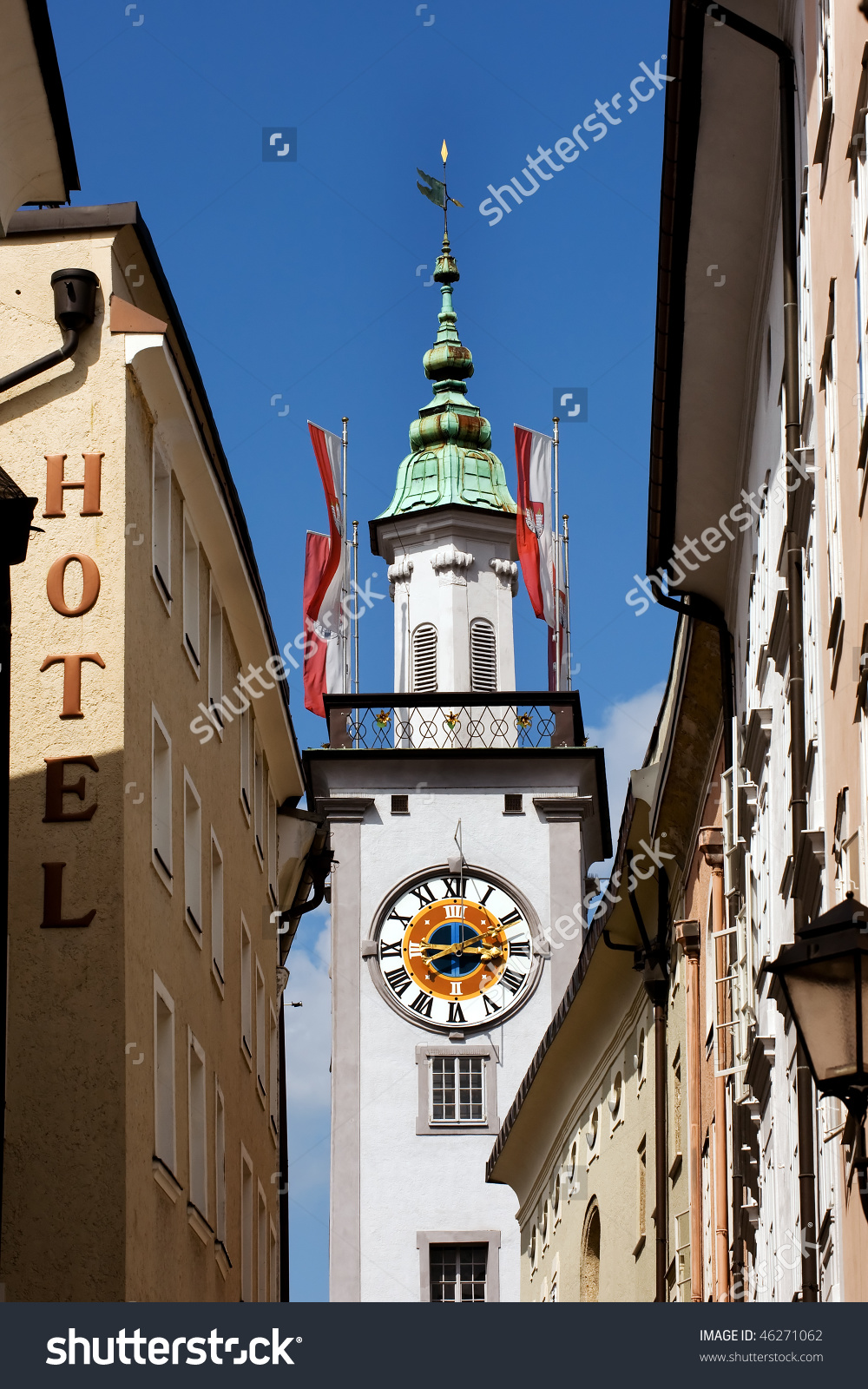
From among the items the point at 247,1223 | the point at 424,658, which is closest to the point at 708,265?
the point at 247,1223

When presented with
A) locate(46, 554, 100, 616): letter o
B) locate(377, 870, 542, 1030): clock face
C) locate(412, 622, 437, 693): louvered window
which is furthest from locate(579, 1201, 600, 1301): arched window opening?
locate(412, 622, 437, 693): louvered window

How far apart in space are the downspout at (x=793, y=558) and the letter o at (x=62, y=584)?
17.3ft

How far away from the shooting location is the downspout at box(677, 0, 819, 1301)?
47.7 feet

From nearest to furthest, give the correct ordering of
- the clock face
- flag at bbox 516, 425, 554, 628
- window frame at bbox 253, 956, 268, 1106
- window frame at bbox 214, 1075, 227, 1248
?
window frame at bbox 214, 1075, 227, 1248 → window frame at bbox 253, 956, 268, 1106 → the clock face → flag at bbox 516, 425, 554, 628

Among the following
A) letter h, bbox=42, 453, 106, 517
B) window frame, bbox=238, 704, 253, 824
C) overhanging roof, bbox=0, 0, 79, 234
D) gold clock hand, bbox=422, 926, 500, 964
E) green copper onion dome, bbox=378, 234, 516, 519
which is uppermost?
green copper onion dome, bbox=378, 234, 516, 519

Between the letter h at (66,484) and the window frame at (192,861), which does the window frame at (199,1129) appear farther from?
the letter h at (66,484)

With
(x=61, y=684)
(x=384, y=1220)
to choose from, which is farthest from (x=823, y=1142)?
(x=384, y=1220)

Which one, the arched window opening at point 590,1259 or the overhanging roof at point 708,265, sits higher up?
the overhanging roof at point 708,265

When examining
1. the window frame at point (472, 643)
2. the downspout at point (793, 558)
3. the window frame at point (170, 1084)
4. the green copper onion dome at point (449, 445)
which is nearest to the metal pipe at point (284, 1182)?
the window frame at point (170, 1084)

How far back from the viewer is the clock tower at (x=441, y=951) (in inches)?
1928

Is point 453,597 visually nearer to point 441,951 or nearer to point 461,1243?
point 441,951

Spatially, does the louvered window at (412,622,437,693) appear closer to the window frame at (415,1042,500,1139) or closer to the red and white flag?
the red and white flag

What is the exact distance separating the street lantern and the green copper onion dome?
4973 centimetres

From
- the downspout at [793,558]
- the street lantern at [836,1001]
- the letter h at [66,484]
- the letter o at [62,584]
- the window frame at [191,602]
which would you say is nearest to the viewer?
the street lantern at [836,1001]
